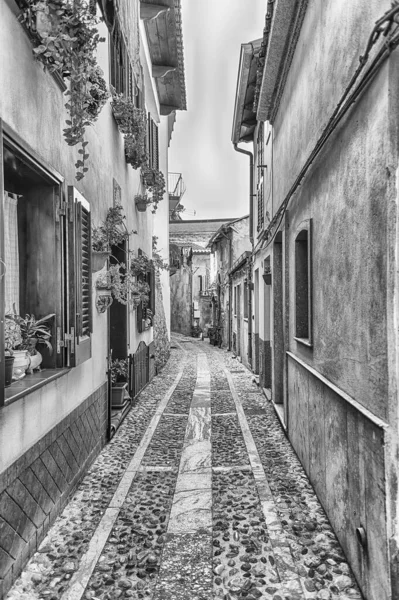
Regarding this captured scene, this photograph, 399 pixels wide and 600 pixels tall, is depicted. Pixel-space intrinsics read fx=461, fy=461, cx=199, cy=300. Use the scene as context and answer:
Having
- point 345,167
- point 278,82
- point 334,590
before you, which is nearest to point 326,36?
point 345,167

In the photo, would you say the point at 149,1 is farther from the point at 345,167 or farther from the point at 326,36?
the point at 345,167

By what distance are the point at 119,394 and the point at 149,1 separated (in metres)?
8.59

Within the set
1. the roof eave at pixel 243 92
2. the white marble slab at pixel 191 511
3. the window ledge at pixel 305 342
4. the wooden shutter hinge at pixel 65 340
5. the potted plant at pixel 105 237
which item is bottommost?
the white marble slab at pixel 191 511

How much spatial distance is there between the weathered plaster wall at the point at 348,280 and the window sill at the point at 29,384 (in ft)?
Answer: 7.60

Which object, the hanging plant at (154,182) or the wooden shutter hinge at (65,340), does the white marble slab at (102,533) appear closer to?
the wooden shutter hinge at (65,340)

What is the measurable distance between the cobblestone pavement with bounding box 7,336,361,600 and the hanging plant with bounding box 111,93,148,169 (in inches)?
183

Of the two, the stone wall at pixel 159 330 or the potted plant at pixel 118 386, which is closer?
the potted plant at pixel 118 386

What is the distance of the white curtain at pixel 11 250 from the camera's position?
3.87 m

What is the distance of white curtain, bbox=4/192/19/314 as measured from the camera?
3.87 meters

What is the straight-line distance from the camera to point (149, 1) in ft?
33.6

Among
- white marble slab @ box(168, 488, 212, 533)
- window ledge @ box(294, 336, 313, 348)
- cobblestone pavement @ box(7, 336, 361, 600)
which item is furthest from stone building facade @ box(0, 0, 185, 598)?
window ledge @ box(294, 336, 313, 348)

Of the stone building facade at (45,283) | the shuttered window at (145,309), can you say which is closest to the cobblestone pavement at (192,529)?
the stone building facade at (45,283)

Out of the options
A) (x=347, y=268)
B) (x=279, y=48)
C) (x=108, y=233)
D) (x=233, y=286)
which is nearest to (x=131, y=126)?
(x=108, y=233)

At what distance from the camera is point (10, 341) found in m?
3.46
